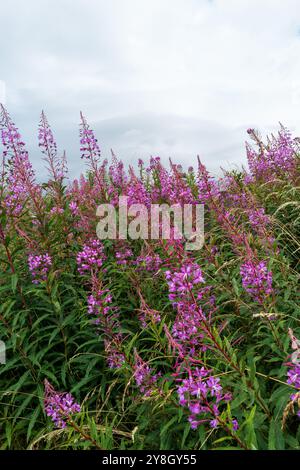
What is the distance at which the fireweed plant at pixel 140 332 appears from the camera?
10.0 ft

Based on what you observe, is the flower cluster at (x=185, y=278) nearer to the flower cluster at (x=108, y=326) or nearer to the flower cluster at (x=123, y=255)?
the flower cluster at (x=108, y=326)

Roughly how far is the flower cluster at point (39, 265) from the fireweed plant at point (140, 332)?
16 mm

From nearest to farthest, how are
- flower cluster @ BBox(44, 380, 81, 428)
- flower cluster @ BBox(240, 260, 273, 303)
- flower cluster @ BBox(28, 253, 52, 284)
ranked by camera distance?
flower cluster @ BBox(44, 380, 81, 428)
flower cluster @ BBox(240, 260, 273, 303)
flower cluster @ BBox(28, 253, 52, 284)

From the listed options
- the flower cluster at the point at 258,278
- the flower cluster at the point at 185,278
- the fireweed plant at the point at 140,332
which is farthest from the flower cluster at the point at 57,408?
the flower cluster at the point at 258,278

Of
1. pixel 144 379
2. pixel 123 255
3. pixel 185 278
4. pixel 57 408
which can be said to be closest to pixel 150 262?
pixel 123 255

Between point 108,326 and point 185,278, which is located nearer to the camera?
point 185,278

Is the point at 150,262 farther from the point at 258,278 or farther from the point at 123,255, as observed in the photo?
the point at 258,278

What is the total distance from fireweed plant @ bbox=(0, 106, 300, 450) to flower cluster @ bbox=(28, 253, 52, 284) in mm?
16

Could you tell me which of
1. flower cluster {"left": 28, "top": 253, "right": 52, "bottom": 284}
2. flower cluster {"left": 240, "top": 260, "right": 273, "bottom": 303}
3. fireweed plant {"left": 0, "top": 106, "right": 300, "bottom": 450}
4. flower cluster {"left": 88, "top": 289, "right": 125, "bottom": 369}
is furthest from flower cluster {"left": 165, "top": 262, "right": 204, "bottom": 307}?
flower cluster {"left": 28, "top": 253, "right": 52, "bottom": 284}

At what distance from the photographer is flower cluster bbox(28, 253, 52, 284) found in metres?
4.57

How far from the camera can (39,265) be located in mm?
4770

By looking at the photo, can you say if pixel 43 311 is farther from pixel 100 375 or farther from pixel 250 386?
pixel 250 386

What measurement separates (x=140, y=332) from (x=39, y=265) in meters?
1.50

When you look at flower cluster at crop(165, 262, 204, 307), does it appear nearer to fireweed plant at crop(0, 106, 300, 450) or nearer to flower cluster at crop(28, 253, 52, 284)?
fireweed plant at crop(0, 106, 300, 450)
